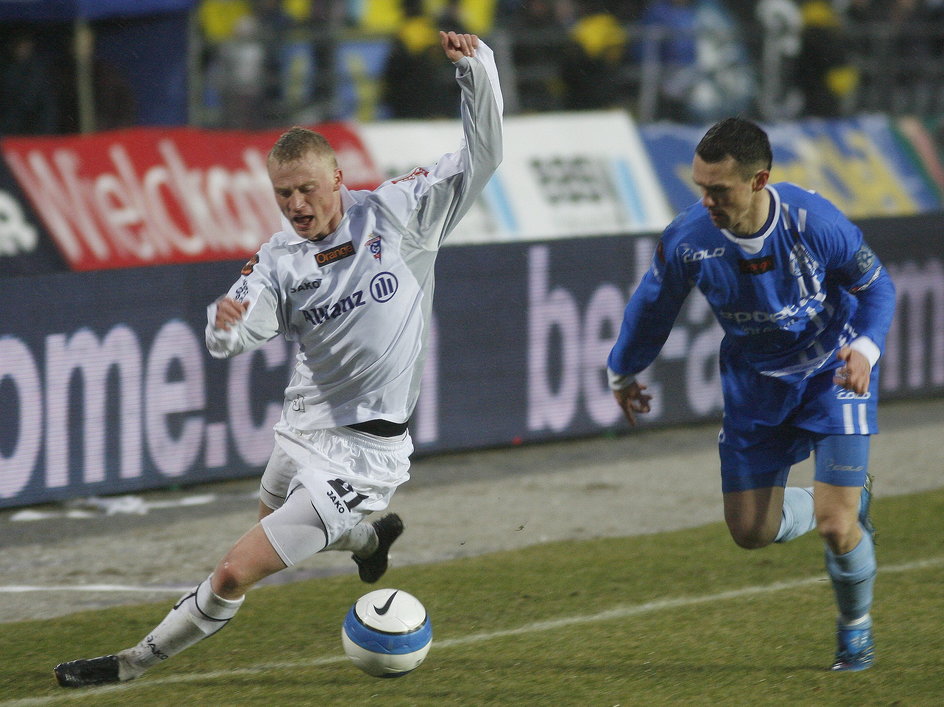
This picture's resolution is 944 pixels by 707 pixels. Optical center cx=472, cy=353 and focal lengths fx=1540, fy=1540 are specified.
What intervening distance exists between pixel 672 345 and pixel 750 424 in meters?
5.74

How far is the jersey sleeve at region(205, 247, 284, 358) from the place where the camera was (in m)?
5.35

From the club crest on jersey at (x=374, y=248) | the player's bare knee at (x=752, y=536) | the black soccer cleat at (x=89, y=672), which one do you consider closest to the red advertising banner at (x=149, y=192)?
the club crest on jersey at (x=374, y=248)

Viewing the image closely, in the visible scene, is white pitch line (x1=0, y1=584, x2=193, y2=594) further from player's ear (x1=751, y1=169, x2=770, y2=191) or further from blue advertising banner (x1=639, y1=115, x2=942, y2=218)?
blue advertising banner (x1=639, y1=115, x2=942, y2=218)

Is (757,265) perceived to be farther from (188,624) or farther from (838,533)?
(188,624)

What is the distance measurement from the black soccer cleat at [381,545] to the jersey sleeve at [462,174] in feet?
4.56

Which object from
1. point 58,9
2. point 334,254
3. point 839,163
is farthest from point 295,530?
point 839,163

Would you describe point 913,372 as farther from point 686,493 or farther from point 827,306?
point 827,306

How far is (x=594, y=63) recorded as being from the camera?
14.7 meters

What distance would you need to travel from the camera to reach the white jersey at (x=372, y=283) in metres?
5.66

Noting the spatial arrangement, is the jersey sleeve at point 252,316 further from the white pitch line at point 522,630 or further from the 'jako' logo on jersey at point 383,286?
the white pitch line at point 522,630

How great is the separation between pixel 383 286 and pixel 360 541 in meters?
1.36

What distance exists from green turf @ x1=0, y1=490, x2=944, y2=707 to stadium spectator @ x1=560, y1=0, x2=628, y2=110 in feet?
23.4

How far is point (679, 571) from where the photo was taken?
25.6 ft

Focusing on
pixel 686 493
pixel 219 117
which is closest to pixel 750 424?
pixel 686 493
